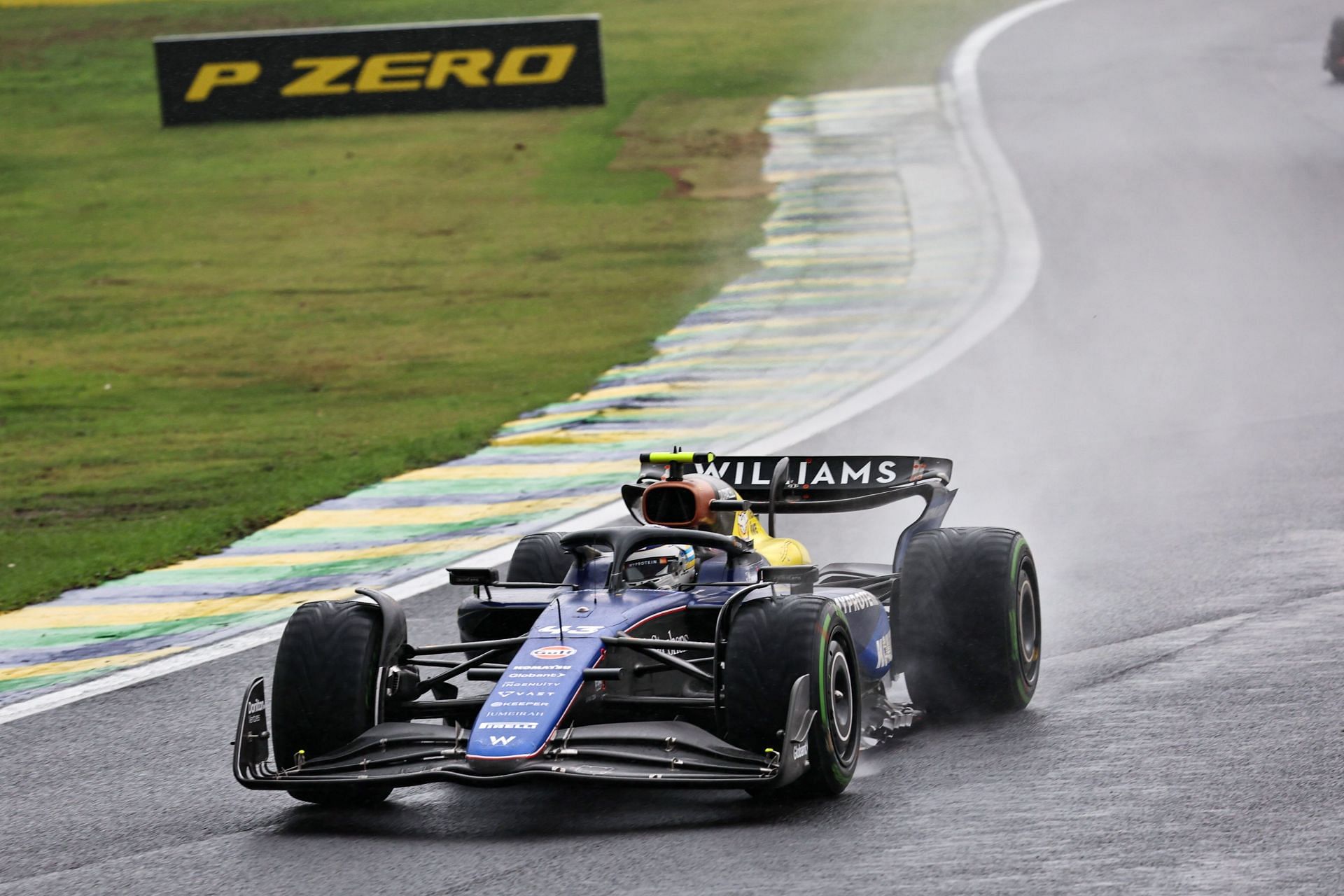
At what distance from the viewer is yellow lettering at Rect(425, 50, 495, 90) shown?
3077 centimetres

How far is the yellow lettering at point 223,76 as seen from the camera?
101 feet

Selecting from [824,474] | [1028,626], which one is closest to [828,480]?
[824,474]

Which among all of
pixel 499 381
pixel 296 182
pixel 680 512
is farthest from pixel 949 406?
pixel 296 182

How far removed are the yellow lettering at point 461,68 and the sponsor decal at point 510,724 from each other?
2562cm

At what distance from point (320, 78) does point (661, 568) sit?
83.3 ft

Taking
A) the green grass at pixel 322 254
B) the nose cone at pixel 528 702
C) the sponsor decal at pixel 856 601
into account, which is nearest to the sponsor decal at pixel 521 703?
the nose cone at pixel 528 702

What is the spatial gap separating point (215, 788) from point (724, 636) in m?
2.12

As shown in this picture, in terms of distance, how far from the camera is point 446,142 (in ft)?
97.1

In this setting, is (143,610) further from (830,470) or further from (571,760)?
(571,760)

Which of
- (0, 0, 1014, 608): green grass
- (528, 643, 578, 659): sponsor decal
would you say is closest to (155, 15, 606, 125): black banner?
(0, 0, 1014, 608): green grass

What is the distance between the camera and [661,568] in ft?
24.4

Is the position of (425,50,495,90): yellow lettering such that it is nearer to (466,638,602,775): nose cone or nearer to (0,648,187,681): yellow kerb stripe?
(0,648,187,681): yellow kerb stripe

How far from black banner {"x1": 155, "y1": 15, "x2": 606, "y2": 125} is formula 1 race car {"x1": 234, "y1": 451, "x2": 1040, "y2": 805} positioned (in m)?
23.1

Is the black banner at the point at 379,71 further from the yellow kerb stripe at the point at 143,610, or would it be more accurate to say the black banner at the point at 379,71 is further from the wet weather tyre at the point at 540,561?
the wet weather tyre at the point at 540,561
